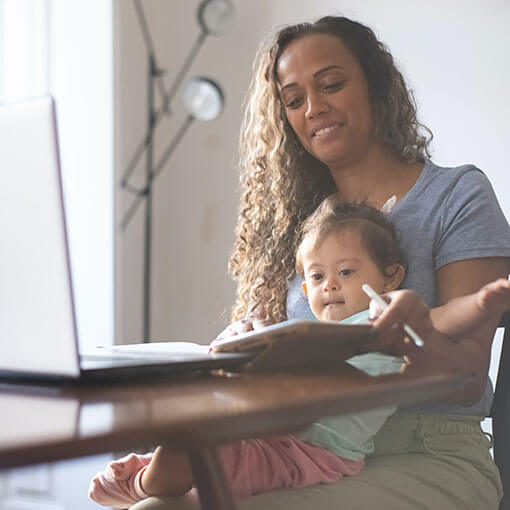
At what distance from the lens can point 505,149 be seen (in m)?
2.28

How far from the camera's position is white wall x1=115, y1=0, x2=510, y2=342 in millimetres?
2463

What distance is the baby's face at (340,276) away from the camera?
4.27 feet

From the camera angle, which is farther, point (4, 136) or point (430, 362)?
point (430, 362)

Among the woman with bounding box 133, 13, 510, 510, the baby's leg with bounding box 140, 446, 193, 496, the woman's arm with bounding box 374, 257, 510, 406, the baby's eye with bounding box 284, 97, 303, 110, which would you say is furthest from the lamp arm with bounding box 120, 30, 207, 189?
the baby's leg with bounding box 140, 446, 193, 496

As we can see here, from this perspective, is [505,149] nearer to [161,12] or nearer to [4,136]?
[161,12]

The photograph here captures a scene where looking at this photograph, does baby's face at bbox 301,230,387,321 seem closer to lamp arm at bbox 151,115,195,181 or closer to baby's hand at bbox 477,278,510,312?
baby's hand at bbox 477,278,510,312

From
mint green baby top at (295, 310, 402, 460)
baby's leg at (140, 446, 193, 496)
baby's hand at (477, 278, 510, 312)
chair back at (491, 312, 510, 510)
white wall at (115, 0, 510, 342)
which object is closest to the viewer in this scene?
baby's hand at (477, 278, 510, 312)

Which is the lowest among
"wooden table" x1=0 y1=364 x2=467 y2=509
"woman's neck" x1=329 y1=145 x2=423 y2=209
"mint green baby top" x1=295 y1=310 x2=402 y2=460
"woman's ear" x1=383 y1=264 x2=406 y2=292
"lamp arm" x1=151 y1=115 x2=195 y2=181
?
"mint green baby top" x1=295 y1=310 x2=402 y2=460

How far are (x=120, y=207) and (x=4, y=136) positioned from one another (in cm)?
233

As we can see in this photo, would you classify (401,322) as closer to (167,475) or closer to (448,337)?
(448,337)

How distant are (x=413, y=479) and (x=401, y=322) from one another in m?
0.43

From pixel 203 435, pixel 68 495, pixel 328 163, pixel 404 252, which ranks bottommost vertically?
pixel 68 495

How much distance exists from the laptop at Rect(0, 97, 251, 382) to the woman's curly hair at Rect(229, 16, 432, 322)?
3.03ft

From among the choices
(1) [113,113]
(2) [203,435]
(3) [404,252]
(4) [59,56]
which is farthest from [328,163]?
(4) [59,56]
